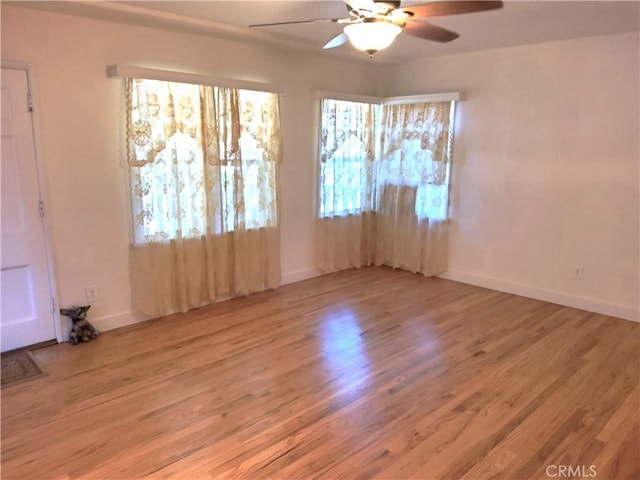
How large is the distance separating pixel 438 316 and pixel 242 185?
85.0 inches

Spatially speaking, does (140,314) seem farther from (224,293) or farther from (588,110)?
(588,110)

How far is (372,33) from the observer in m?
2.34

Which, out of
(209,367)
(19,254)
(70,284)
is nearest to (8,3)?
(19,254)

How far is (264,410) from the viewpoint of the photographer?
2.57 m

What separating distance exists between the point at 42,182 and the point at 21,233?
15.3 inches

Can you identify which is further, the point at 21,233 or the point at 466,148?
the point at 466,148

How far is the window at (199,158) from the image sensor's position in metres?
3.54

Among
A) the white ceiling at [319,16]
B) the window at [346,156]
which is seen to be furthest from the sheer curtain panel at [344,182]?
the white ceiling at [319,16]

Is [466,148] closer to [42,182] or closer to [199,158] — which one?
[199,158]

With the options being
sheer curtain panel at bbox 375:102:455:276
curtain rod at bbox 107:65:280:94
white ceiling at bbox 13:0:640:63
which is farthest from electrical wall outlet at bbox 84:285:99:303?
sheer curtain panel at bbox 375:102:455:276

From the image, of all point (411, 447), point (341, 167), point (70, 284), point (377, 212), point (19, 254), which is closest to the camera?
point (411, 447)

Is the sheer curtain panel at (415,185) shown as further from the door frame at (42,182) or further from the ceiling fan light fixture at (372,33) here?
the door frame at (42,182)

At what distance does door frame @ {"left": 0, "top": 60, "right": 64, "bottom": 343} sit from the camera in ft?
10.1

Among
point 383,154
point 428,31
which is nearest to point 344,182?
point 383,154
